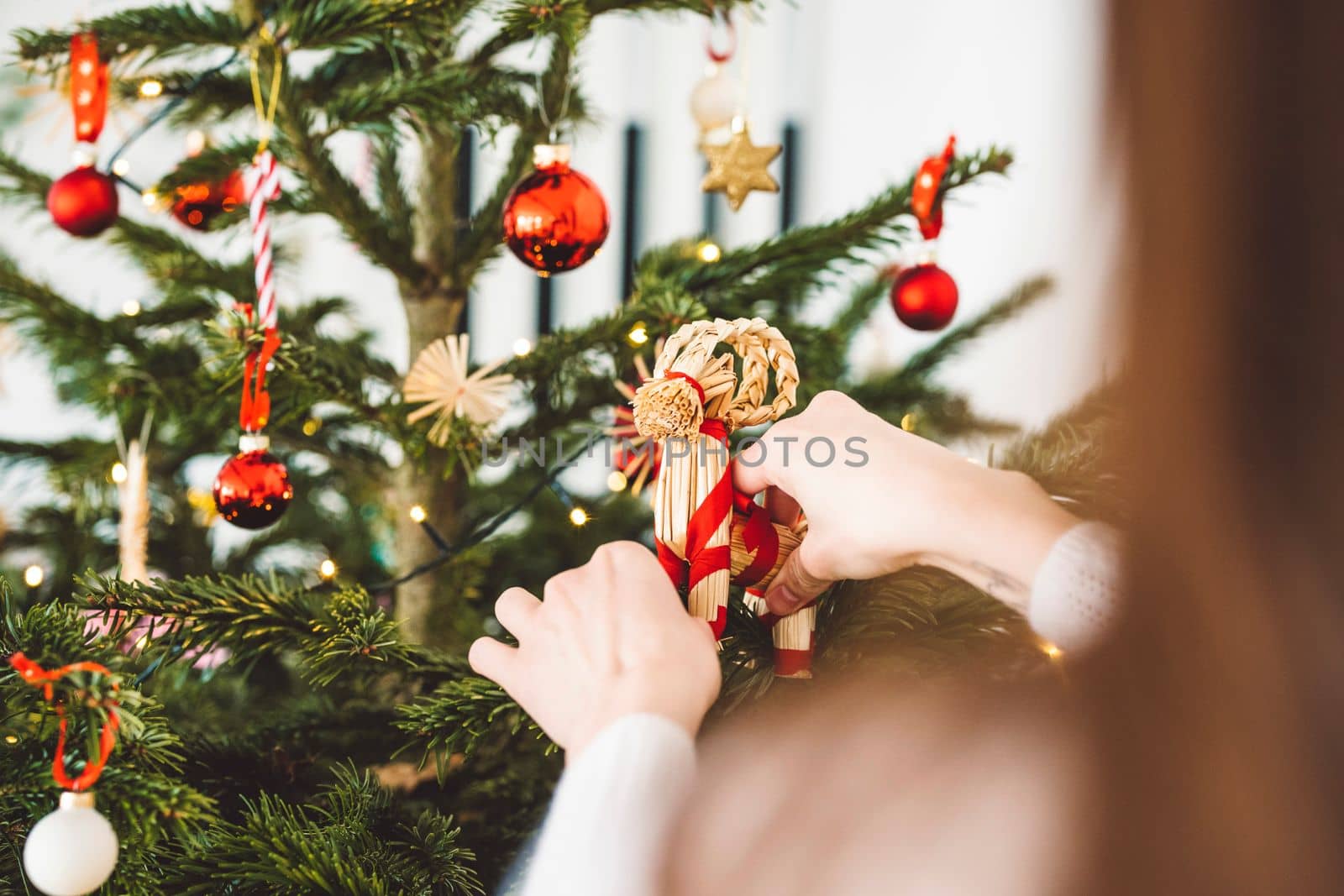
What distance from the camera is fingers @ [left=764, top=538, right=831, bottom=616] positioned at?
0.37 metres

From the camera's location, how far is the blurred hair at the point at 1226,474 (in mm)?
188

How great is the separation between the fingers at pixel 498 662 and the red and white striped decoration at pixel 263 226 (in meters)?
0.28

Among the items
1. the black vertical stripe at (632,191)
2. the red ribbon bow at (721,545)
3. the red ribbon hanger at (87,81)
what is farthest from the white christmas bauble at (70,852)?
the black vertical stripe at (632,191)

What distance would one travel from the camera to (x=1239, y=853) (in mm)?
203

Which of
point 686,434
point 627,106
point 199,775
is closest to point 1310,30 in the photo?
point 686,434

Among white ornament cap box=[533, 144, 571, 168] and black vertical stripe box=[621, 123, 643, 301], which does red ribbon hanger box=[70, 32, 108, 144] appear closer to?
white ornament cap box=[533, 144, 571, 168]

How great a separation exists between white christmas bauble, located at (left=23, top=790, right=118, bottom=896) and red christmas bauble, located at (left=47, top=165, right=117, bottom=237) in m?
0.44

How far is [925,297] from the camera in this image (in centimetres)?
68

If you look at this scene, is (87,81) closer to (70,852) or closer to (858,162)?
(70,852)

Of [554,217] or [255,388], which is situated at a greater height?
[554,217]

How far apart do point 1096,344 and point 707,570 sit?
202mm

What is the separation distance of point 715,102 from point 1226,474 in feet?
2.53

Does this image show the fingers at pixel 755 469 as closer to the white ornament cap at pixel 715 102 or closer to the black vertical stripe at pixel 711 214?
the white ornament cap at pixel 715 102

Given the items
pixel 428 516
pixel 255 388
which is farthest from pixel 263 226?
pixel 428 516
